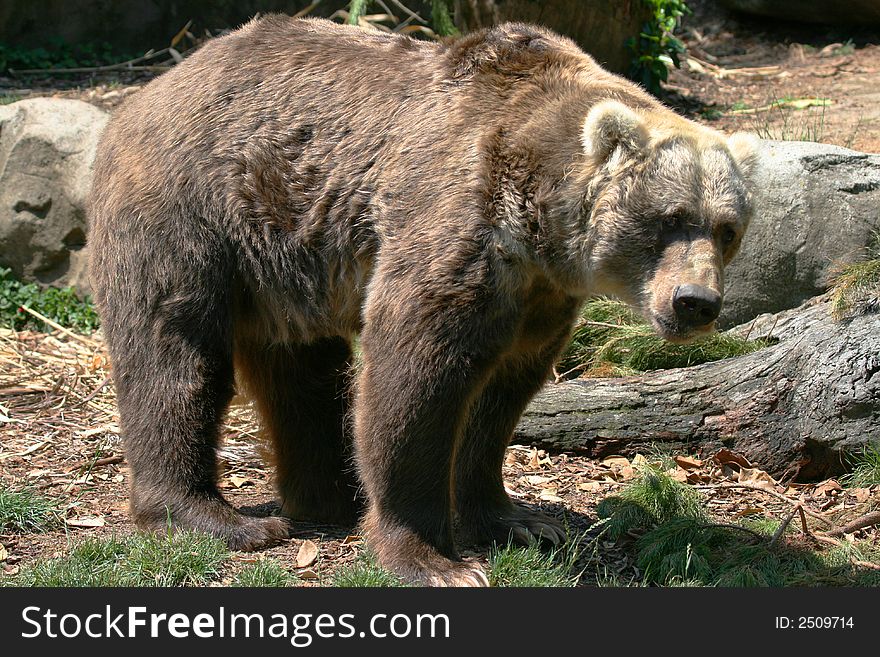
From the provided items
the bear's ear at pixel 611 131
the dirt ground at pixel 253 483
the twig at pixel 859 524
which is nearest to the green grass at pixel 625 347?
the dirt ground at pixel 253 483

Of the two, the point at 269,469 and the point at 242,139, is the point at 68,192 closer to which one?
the point at 269,469

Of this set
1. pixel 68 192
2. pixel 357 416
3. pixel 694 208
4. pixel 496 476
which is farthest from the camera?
pixel 68 192

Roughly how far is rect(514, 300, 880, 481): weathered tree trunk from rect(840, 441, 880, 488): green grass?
0.06m

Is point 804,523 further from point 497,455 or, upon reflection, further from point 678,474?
point 497,455

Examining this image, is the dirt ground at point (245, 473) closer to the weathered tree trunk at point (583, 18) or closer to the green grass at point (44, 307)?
the green grass at point (44, 307)

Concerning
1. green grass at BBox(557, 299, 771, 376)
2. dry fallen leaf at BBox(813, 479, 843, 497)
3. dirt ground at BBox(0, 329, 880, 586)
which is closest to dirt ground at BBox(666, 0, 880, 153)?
green grass at BBox(557, 299, 771, 376)

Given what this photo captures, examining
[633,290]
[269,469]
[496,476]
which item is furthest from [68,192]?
[633,290]

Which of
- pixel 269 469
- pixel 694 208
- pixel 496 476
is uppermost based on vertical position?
pixel 694 208

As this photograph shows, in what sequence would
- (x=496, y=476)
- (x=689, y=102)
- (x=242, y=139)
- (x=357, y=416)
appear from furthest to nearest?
(x=689, y=102) < (x=496, y=476) < (x=242, y=139) < (x=357, y=416)

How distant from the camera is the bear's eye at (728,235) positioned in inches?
203

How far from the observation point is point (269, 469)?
7.39m

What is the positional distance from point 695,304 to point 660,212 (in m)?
0.47

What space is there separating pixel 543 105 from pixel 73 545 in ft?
11.0

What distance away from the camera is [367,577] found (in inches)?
204
